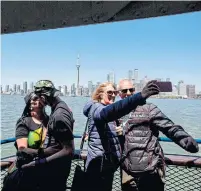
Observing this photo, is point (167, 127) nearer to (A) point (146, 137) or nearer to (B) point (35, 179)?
(A) point (146, 137)

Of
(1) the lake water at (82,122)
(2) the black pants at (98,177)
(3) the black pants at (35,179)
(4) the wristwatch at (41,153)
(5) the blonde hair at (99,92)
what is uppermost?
(5) the blonde hair at (99,92)

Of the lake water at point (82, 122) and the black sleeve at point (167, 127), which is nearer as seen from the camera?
the black sleeve at point (167, 127)

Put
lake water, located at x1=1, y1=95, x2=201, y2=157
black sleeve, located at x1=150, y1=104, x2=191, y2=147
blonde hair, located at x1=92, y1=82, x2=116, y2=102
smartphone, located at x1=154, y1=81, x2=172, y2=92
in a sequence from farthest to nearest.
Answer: lake water, located at x1=1, y1=95, x2=201, y2=157 → blonde hair, located at x1=92, y1=82, x2=116, y2=102 → black sleeve, located at x1=150, y1=104, x2=191, y2=147 → smartphone, located at x1=154, y1=81, x2=172, y2=92

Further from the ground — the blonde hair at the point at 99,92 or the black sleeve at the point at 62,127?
the blonde hair at the point at 99,92

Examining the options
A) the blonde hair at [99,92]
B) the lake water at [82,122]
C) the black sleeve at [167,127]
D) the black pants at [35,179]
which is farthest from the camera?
the lake water at [82,122]

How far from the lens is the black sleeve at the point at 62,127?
2.34 meters

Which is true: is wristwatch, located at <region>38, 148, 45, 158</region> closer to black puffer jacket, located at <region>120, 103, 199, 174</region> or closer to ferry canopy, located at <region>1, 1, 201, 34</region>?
black puffer jacket, located at <region>120, 103, 199, 174</region>

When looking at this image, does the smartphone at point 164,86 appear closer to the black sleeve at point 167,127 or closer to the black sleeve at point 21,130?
the black sleeve at point 167,127

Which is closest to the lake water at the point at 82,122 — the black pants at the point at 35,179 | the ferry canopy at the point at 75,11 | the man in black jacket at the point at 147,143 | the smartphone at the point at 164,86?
the man in black jacket at the point at 147,143

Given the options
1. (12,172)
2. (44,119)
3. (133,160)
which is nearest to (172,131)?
(133,160)

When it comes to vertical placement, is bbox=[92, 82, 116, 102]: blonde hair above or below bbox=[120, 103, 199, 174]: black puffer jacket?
above

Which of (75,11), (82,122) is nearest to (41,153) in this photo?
(75,11)

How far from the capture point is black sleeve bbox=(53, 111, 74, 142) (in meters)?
2.34

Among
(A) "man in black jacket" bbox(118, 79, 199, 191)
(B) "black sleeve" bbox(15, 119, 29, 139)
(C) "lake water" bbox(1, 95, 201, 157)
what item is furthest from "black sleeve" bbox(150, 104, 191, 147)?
(C) "lake water" bbox(1, 95, 201, 157)
